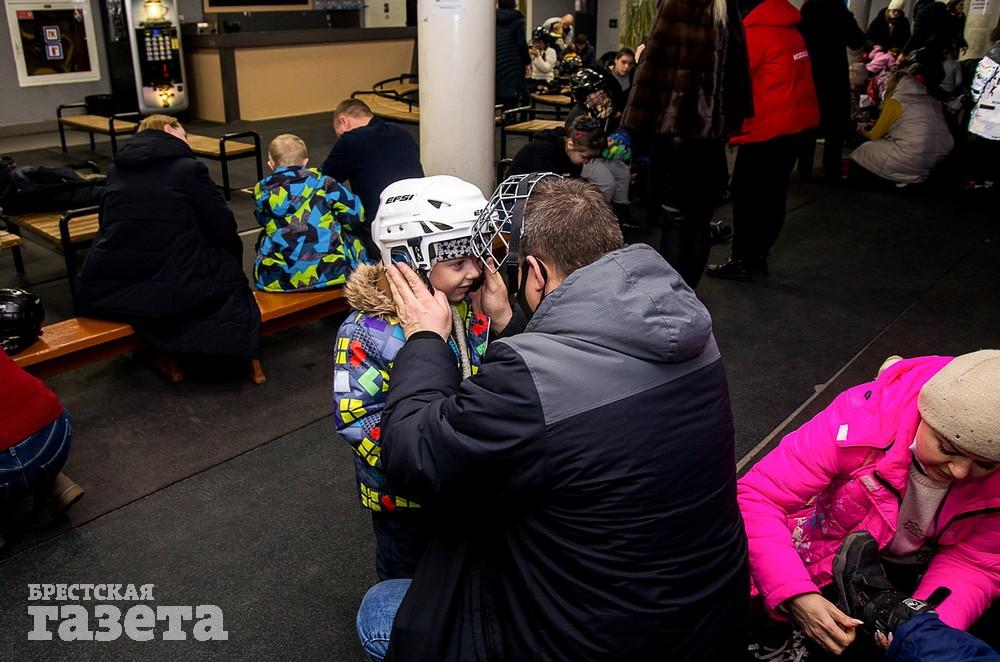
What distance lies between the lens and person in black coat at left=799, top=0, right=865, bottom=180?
7.03m

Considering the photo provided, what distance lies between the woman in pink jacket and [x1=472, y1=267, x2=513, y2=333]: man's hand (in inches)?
30.6

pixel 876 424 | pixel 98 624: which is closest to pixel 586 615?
pixel 876 424

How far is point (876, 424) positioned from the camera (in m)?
1.94

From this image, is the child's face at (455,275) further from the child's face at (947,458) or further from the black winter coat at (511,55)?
the black winter coat at (511,55)

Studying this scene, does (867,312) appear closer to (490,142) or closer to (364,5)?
(490,142)

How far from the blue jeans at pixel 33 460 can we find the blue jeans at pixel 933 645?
2.62 meters

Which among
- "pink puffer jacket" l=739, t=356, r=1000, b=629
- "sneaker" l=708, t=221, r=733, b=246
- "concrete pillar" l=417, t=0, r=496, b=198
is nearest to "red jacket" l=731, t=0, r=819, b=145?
"sneaker" l=708, t=221, r=733, b=246

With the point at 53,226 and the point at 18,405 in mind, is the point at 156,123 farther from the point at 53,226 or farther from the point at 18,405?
the point at 18,405

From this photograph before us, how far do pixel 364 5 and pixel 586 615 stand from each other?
1515 centimetres

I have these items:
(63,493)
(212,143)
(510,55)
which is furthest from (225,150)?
(63,493)

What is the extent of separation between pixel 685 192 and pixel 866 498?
9.68ft

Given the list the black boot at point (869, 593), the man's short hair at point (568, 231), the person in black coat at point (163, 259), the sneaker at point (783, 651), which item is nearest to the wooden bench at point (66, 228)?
the person in black coat at point (163, 259)

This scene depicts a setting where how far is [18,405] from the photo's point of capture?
2.69 meters

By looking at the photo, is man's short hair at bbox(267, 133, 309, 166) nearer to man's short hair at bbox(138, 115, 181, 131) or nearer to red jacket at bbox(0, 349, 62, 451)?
man's short hair at bbox(138, 115, 181, 131)
